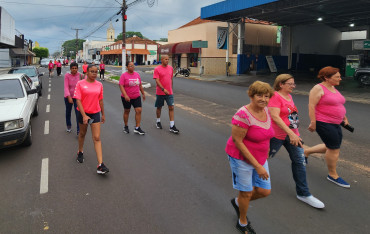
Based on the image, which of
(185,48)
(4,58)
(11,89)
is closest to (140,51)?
(185,48)

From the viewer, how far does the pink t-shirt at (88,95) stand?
461cm

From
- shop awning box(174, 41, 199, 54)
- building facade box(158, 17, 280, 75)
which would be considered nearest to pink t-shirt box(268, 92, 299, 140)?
building facade box(158, 17, 280, 75)

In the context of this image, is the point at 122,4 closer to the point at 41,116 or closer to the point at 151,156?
the point at 41,116

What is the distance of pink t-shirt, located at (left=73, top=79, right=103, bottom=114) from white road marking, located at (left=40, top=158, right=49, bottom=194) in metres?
1.24

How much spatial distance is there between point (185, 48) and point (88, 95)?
29.7 meters

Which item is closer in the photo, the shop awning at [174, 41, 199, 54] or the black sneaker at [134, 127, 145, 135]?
the black sneaker at [134, 127, 145, 135]

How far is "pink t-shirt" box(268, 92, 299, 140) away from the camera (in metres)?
3.44

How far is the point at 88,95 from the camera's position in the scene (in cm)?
466

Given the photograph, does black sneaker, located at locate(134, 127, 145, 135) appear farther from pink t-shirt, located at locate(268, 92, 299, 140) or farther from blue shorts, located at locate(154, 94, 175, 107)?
pink t-shirt, located at locate(268, 92, 299, 140)

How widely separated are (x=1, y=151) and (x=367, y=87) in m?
20.3

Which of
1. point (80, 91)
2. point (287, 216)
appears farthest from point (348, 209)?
point (80, 91)

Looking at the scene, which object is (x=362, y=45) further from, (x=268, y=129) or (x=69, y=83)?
(x=268, y=129)

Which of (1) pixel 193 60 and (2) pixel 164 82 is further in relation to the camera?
(1) pixel 193 60

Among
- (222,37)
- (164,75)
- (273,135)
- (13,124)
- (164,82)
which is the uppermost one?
(222,37)
